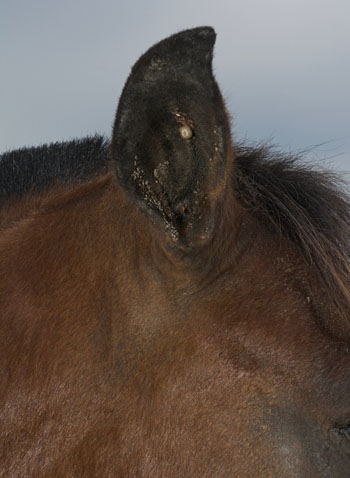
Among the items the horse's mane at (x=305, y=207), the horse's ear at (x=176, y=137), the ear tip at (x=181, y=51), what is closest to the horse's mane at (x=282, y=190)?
the horse's mane at (x=305, y=207)

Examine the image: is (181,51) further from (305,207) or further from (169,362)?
(169,362)

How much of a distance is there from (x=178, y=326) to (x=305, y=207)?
27.9 inches

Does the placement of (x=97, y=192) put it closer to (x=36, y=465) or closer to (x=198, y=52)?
(x=198, y=52)

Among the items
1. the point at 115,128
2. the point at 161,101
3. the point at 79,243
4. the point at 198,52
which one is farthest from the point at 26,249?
the point at 198,52

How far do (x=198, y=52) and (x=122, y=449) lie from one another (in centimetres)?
137

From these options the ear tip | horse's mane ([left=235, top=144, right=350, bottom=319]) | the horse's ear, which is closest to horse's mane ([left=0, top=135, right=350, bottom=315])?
horse's mane ([left=235, top=144, right=350, bottom=319])

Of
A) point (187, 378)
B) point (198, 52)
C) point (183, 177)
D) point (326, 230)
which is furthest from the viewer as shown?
point (326, 230)

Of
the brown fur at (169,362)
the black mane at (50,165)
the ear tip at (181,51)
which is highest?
the ear tip at (181,51)

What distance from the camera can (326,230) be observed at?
2324 millimetres

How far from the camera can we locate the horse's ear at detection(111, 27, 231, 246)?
5.85 feet

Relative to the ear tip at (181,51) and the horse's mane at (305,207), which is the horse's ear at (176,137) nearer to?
the ear tip at (181,51)

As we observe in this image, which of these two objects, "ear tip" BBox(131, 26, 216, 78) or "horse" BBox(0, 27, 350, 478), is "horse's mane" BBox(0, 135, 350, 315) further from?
"ear tip" BBox(131, 26, 216, 78)

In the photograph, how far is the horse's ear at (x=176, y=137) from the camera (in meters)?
1.78

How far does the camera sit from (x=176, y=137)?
1.89m
